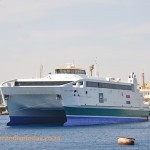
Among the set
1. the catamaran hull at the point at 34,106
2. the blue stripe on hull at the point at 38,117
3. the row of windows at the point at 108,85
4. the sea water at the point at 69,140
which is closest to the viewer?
the sea water at the point at 69,140

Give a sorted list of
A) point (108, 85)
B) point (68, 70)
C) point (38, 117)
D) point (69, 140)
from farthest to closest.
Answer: point (108, 85)
point (68, 70)
point (38, 117)
point (69, 140)

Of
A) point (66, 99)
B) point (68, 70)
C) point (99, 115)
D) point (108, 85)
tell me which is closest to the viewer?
point (66, 99)

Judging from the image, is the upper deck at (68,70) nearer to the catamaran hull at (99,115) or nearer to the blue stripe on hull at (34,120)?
the catamaran hull at (99,115)

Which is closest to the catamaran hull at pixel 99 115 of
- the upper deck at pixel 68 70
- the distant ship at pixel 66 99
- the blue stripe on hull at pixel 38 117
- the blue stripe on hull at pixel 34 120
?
the distant ship at pixel 66 99

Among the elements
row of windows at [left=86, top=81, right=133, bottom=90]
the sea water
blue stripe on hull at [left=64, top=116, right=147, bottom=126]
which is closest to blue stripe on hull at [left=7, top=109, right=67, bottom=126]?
blue stripe on hull at [left=64, top=116, right=147, bottom=126]

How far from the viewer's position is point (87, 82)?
92.1m

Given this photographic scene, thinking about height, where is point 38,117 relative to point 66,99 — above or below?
below

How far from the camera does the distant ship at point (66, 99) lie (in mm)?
87000

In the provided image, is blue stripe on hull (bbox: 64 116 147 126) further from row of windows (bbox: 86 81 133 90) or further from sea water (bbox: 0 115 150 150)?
sea water (bbox: 0 115 150 150)

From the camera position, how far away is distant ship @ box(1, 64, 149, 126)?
285 ft

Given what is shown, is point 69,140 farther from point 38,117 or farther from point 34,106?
point 38,117

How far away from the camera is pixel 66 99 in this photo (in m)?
87.6

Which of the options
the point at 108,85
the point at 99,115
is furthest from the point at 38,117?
the point at 108,85

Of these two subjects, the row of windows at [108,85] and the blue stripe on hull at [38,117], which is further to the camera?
the row of windows at [108,85]
